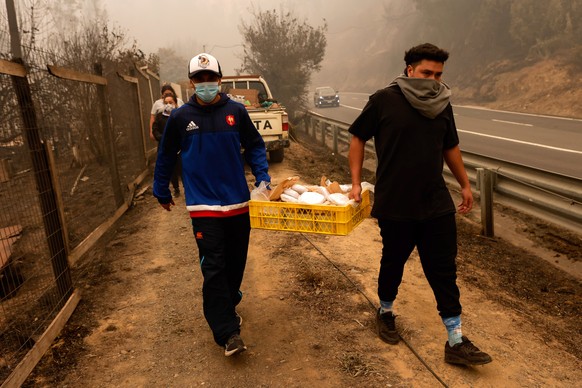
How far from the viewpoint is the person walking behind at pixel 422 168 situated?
304 centimetres

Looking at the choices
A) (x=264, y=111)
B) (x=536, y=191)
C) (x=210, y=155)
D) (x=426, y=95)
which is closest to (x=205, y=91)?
(x=210, y=155)

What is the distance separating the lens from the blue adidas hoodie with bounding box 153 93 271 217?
3295mm

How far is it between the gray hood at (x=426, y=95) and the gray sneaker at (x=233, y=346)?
1.94 metres

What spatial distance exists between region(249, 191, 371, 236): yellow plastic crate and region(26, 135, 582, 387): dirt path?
902 mm

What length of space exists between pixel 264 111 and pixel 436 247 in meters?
8.55

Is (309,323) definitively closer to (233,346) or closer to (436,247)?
(233,346)

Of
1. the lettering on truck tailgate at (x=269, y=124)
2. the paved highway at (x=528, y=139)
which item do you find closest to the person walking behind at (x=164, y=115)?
→ the lettering on truck tailgate at (x=269, y=124)

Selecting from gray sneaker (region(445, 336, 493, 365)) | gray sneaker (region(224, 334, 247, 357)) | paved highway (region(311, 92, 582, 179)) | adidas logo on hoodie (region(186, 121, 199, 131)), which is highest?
adidas logo on hoodie (region(186, 121, 199, 131))

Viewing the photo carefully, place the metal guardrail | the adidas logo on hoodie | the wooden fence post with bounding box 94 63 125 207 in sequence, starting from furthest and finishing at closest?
the wooden fence post with bounding box 94 63 125 207, the metal guardrail, the adidas logo on hoodie

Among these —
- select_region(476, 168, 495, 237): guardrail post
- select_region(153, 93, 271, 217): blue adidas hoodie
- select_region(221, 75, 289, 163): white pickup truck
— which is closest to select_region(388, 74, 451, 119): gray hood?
select_region(153, 93, 271, 217): blue adidas hoodie

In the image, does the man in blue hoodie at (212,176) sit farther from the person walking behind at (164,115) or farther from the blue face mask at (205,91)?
the person walking behind at (164,115)

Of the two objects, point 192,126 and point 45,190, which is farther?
point 45,190

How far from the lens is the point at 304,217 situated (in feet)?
10.7

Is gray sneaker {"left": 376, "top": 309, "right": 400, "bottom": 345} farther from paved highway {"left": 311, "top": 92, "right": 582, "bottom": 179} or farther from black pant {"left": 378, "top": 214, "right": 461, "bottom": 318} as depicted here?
paved highway {"left": 311, "top": 92, "right": 582, "bottom": 179}
